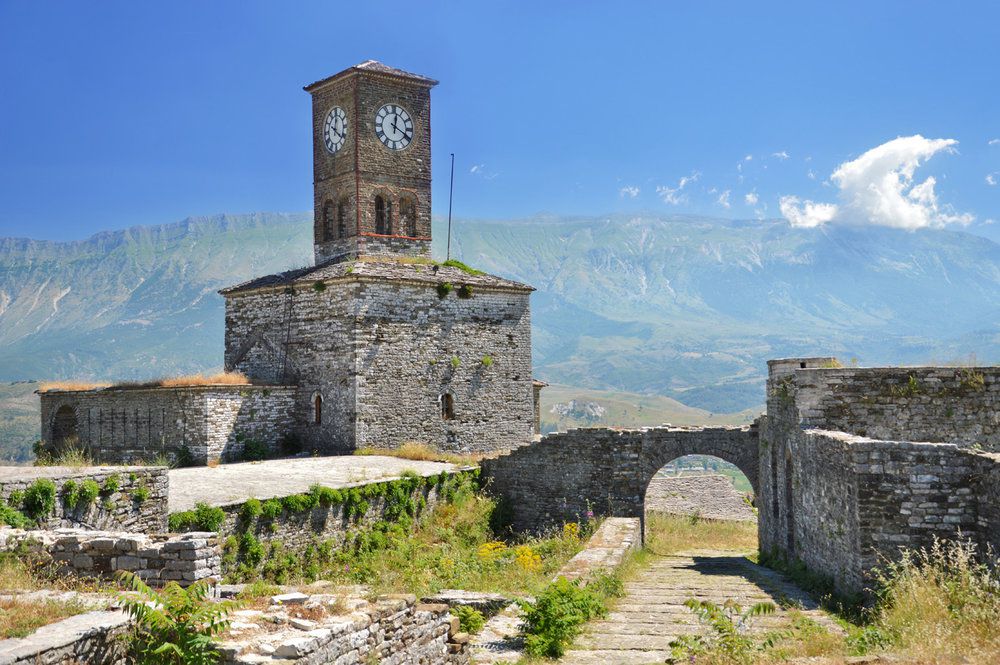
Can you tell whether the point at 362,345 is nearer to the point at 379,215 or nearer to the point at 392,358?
the point at 392,358

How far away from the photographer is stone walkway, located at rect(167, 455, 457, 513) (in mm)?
18406

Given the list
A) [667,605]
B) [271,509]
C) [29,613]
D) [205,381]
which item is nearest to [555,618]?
[667,605]

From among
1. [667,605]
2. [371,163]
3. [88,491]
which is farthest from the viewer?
[371,163]

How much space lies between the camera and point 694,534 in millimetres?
30125

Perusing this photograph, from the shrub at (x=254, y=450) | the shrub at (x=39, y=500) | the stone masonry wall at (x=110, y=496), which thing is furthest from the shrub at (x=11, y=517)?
the shrub at (x=254, y=450)

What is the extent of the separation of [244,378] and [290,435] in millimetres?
2285

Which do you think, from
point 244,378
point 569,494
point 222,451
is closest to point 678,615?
point 569,494

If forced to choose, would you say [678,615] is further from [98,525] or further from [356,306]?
[356,306]

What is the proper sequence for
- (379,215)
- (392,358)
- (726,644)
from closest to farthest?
(726,644) → (392,358) → (379,215)

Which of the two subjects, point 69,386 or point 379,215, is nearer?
point 69,386

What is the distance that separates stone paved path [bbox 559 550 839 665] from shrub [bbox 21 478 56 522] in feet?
25.4

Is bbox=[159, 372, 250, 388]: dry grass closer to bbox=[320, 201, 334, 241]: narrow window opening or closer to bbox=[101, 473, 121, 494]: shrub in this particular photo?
bbox=[320, 201, 334, 241]: narrow window opening

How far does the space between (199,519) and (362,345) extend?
41.3 feet

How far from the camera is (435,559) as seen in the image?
20703 mm
